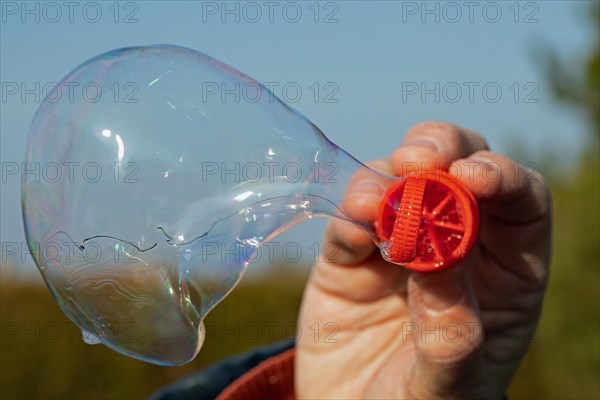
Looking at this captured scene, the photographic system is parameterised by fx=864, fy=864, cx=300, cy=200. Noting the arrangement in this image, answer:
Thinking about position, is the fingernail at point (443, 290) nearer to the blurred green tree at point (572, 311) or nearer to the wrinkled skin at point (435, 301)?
the wrinkled skin at point (435, 301)

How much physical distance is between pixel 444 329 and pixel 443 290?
79mm

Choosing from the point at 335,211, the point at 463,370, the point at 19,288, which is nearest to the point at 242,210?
the point at 335,211

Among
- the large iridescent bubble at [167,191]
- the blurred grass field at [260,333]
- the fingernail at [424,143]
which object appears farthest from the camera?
the blurred grass field at [260,333]

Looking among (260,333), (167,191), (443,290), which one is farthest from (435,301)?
Result: (260,333)

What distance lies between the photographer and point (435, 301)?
167 centimetres

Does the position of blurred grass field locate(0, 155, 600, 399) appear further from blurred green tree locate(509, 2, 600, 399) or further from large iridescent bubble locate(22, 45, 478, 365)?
large iridescent bubble locate(22, 45, 478, 365)

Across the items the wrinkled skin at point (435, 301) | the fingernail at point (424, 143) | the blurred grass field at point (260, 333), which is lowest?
the blurred grass field at point (260, 333)

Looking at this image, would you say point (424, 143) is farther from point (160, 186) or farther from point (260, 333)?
point (260, 333)

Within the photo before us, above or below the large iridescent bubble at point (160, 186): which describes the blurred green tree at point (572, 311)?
below

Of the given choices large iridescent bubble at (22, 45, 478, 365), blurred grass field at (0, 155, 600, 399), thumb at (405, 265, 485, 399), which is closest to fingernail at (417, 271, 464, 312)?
thumb at (405, 265, 485, 399)

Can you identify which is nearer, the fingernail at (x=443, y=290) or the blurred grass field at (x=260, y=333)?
the fingernail at (x=443, y=290)

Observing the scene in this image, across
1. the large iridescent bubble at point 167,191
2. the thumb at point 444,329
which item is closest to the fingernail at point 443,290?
the thumb at point 444,329

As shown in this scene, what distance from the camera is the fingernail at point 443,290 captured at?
1.67 m

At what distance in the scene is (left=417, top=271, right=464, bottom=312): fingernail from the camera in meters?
1.67
